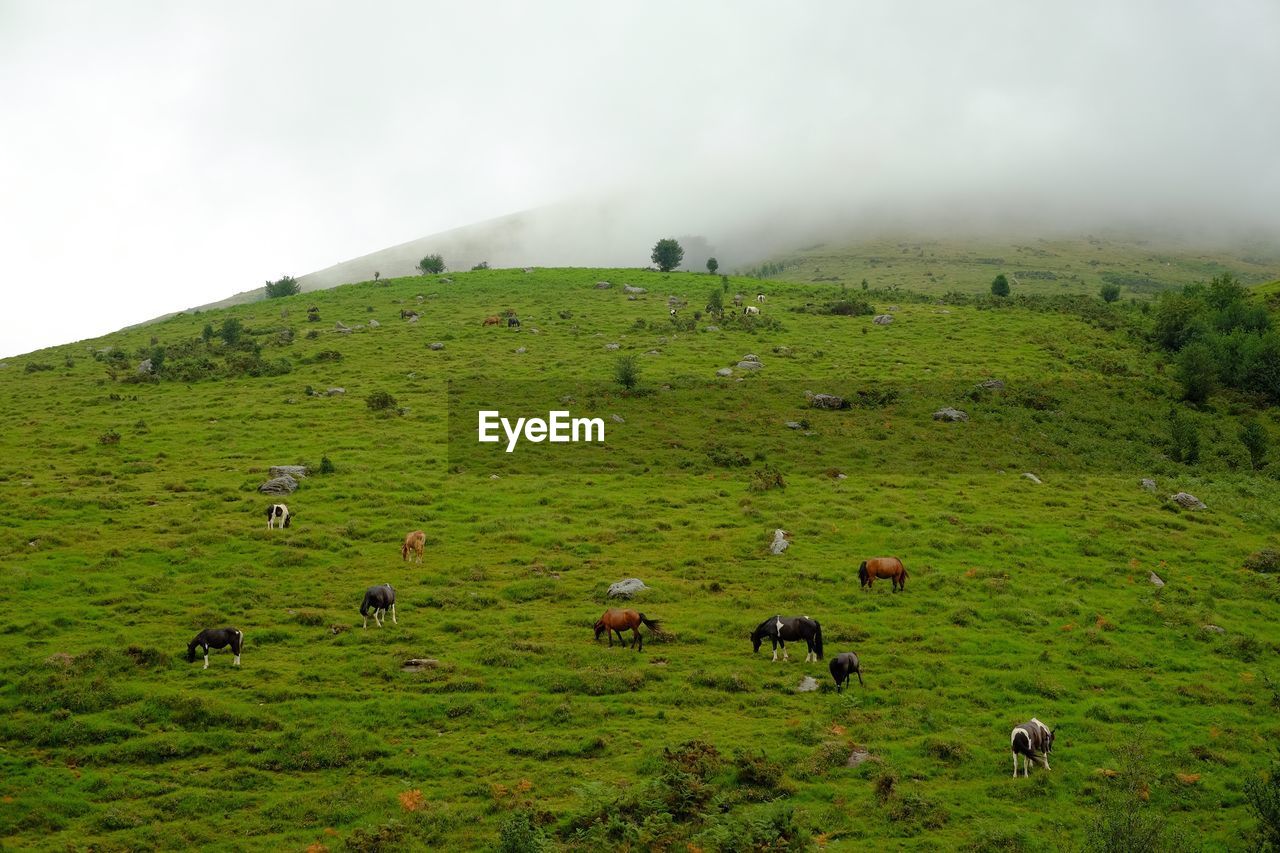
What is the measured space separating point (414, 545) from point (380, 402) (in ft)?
81.7

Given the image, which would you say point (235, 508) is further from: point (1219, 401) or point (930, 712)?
point (1219, 401)

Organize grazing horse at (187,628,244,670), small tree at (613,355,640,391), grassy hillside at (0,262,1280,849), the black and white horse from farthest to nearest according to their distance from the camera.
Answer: small tree at (613,355,640,391)
the black and white horse
grazing horse at (187,628,244,670)
grassy hillside at (0,262,1280,849)

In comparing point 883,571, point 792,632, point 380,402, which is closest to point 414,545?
point 792,632

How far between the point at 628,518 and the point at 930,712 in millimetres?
19051

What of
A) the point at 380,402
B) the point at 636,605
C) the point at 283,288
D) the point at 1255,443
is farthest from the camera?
the point at 283,288

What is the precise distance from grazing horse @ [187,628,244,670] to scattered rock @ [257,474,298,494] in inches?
651

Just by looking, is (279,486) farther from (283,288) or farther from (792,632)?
(283,288)

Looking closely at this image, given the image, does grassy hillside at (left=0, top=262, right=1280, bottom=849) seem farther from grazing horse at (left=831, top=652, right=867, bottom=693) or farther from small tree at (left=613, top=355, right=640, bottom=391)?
small tree at (left=613, top=355, right=640, bottom=391)

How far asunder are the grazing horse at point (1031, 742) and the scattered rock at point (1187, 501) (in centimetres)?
2763

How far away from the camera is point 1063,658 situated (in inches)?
1021

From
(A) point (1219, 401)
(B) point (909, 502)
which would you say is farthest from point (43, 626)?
(A) point (1219, 401)

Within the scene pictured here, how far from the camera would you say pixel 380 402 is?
55531 mm

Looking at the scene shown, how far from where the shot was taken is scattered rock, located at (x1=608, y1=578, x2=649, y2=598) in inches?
1164

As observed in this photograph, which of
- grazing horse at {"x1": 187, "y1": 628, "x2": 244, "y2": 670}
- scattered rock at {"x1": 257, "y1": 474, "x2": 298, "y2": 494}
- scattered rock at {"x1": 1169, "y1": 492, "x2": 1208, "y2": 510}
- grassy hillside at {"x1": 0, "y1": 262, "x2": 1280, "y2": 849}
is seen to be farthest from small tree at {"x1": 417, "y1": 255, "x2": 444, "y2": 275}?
scattered rock at {"x1": 1169, "y1": 492, "x2": 1208, "y2": 510}
